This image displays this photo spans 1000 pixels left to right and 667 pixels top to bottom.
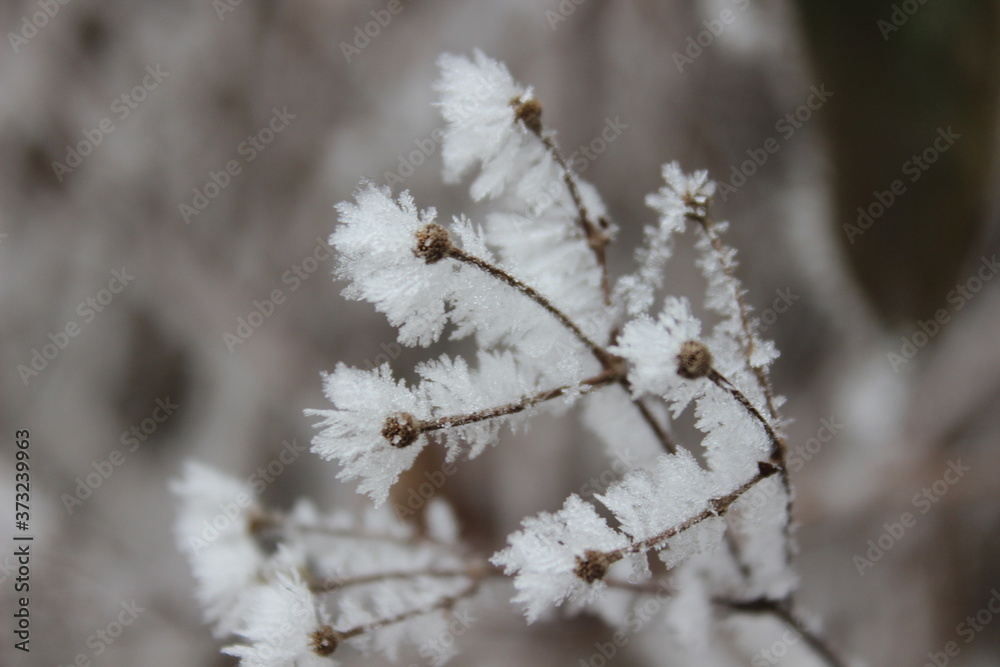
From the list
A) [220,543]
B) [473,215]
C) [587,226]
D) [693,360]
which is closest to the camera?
[693,360]

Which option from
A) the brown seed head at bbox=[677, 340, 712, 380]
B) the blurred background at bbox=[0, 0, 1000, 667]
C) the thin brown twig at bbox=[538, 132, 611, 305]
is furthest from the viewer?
the blurred background at bbox=[0, 0, 1000, 667]

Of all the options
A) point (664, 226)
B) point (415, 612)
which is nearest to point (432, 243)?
point (664, 226)

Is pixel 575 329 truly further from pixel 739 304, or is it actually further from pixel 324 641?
pixel 324 641

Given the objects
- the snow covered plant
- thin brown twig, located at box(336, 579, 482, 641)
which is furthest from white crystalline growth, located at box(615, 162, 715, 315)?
thin brown twig, located at box(336, 579, 482, 641)

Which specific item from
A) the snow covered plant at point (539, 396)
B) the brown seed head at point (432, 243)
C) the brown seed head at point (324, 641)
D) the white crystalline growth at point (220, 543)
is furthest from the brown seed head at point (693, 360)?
the white crystalline growth at point (220, 543)

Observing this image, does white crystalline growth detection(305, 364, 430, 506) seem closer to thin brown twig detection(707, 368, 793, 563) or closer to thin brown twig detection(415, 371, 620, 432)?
thin brown twig detection(415, 371, 620, 432)

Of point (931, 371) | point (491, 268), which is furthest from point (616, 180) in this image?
point (491, 268)

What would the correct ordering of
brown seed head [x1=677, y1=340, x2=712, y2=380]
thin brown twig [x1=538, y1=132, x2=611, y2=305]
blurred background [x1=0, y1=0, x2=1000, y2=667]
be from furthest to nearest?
blurred background [x1=0, y1=0, x2=1000, y2=667] → thin brown twig [x1=538, y1=132, x2=611, y2=305] → brown seed head [x1=677, y1=340, x2=712, y2=380]
